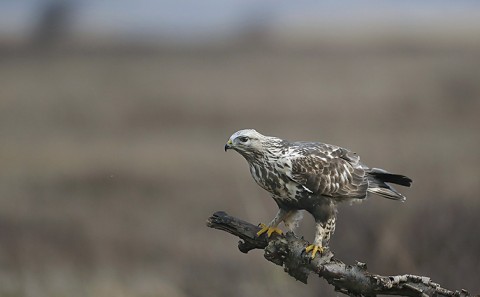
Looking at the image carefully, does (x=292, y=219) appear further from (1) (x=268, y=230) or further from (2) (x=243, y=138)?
(2) (x=243, y=138)

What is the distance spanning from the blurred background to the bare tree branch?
9.70 feet

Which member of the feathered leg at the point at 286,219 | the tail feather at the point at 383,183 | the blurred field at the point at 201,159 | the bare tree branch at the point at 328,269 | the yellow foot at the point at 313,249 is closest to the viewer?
the bare tree branch at the point at 328,269

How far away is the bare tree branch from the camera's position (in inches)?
212

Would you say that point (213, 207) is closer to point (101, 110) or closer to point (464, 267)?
point (101, 110)

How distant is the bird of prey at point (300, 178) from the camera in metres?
6.12

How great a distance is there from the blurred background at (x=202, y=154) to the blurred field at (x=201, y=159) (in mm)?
37

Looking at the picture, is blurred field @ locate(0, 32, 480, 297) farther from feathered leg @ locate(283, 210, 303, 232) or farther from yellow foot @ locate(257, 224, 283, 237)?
yellow foot @ locate(257, 224, 283, 237)

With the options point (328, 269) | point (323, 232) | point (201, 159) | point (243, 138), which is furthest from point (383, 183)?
point (201, 159)

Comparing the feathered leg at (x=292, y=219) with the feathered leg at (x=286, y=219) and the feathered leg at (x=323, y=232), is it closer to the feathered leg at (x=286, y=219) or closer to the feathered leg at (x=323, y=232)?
the feathered leg at (x=286, y=219)

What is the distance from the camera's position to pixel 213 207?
17.5 m

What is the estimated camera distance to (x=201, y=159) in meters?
20.7

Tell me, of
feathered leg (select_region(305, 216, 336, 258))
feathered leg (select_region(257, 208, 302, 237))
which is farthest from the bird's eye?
feathered leg (select_region(305, 216, 336, 258))

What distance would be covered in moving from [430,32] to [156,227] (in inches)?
1263

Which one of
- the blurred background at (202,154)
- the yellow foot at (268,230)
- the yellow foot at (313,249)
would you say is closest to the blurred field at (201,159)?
the blurred background at (202,154)
